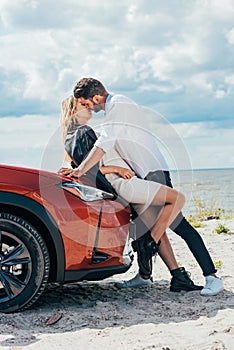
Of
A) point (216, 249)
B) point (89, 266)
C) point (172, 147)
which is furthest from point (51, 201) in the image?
point (216, 249)

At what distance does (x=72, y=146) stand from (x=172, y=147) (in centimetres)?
92

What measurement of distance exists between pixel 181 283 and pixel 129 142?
4.49 feet

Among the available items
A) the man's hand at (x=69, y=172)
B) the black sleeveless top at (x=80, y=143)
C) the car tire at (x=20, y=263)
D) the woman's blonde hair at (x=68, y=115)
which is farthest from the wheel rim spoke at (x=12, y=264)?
the woman's blonde hair at (x=68, y=115)

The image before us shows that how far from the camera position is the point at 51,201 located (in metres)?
5.05

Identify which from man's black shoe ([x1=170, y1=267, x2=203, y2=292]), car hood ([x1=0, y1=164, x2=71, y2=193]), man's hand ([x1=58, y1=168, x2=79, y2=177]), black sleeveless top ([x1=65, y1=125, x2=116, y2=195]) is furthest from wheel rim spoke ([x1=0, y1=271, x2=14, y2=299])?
man's black shoe ([x1=170, y1=267, x2=203, y2=292])

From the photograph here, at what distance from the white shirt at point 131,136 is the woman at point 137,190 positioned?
4.7 inches

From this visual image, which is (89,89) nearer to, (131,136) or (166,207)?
(131,136)

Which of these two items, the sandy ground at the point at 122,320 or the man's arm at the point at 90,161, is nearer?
the sandy ground at the point at 122,320

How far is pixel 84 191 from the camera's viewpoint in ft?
17.3

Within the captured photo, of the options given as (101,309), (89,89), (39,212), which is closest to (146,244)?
(101,309)

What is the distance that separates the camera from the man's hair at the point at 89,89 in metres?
5.76

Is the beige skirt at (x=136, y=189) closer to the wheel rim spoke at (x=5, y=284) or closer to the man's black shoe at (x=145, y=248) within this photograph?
the man's black shoe at (x=145, y=248)

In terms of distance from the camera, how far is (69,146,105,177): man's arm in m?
5.51

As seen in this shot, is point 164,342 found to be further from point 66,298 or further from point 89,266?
point 66,298
